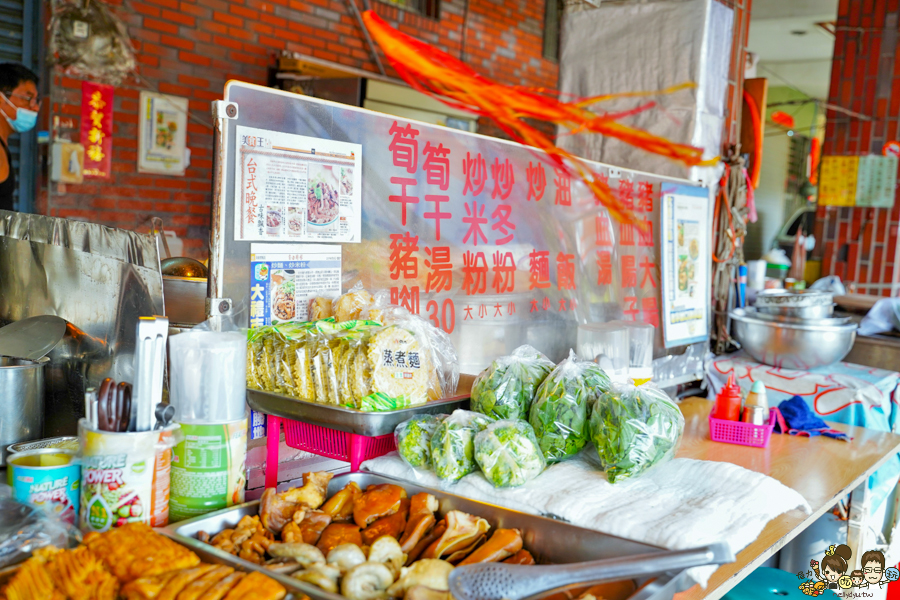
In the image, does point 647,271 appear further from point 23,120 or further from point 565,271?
point 23,120

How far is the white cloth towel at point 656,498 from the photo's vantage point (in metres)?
1.18

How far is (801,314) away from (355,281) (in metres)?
2.15

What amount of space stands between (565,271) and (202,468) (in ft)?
5.47

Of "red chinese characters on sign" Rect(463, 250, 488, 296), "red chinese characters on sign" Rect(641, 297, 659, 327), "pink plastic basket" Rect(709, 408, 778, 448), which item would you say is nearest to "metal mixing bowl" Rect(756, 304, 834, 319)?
"red chinese characters on sign" Rect(641, 297, 659, 327)

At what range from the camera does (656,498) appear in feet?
4.31

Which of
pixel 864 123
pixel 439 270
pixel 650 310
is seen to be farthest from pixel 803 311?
pixel 864 123

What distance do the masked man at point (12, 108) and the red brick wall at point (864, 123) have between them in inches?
262

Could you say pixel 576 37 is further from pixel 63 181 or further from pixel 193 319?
pixel 63 181

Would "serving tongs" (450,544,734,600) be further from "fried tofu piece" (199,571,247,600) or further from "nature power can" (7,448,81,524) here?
"nature power can" (7,448,81,524)

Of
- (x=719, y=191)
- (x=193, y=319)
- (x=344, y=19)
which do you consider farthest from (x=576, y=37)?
(x=193, y=319)

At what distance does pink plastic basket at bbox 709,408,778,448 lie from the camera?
207 cm

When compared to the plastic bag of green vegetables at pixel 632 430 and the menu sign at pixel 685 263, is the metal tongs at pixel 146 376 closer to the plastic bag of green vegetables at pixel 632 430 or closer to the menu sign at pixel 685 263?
the plastic bag of green vegetables at pixel 632 430

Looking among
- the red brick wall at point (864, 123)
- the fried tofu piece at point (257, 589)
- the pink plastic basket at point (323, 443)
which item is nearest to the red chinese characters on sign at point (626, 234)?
the pink plastic basket at point (323, 443)

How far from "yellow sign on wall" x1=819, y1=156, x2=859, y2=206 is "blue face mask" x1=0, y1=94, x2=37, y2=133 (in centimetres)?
660
